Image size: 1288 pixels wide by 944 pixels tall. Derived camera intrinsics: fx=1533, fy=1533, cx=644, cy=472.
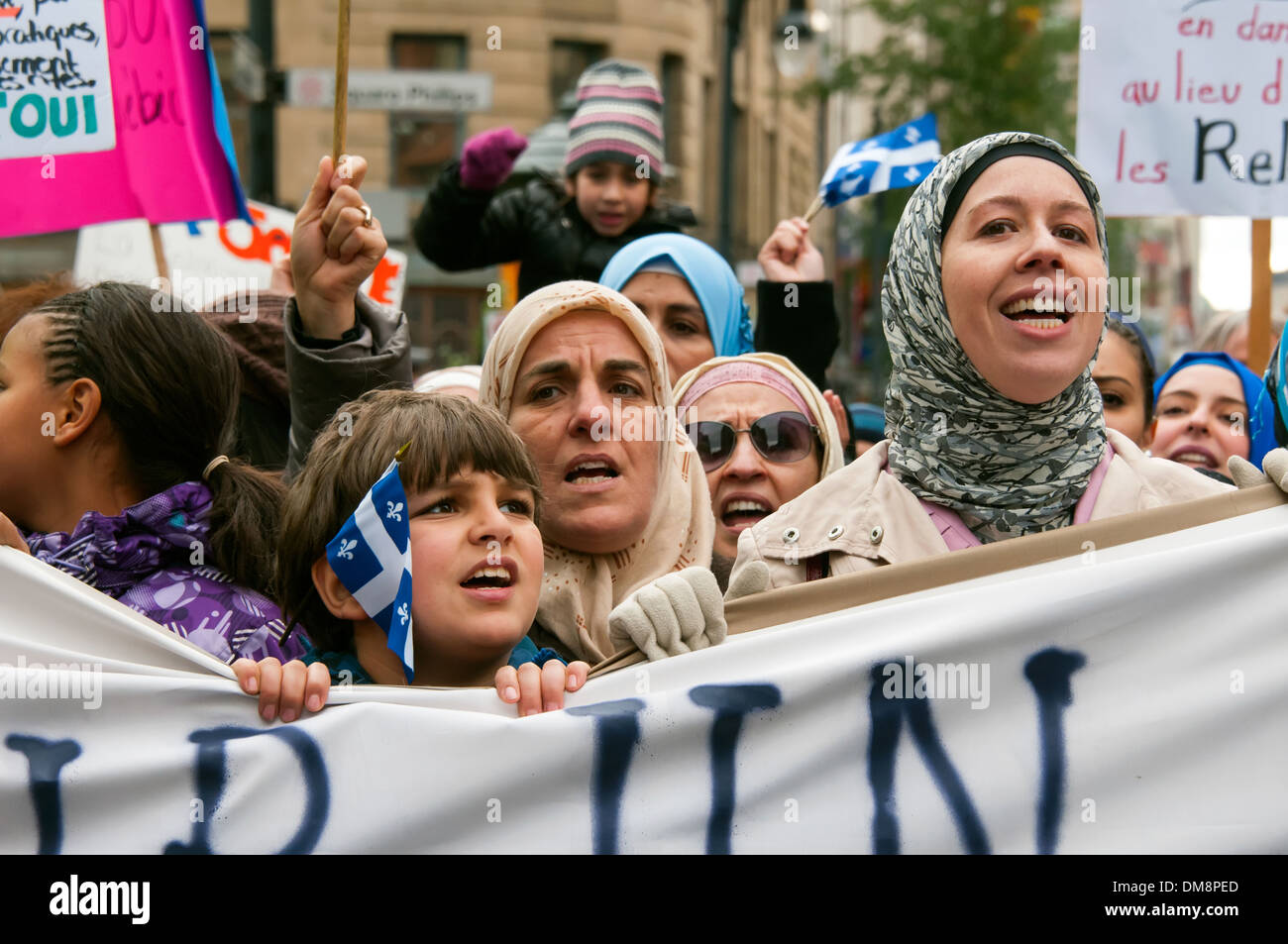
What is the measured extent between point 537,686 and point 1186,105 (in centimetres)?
331

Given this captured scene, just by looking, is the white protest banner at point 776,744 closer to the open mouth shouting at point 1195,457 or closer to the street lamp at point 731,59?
the open mouth shouting at point 1195,457

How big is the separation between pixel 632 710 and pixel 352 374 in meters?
1.10

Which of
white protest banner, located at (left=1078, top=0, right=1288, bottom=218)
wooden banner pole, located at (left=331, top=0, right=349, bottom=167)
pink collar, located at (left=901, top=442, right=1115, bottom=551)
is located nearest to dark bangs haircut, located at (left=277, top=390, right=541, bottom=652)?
wooden banner pole, located at (left=331, top=0, right=349, bottom=167)

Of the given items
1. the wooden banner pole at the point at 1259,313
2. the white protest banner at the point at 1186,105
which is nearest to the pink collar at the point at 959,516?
the wooden banner pole at the point at 1259,313

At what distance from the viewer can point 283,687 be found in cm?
223

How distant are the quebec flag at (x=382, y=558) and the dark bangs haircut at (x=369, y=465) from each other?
157mm

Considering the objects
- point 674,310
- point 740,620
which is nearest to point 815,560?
point 740,620

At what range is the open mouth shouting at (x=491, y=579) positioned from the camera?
2.40 meters

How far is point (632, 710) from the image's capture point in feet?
7.36

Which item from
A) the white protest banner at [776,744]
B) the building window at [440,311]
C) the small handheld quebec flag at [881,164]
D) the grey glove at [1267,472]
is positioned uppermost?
the small handheld quebec flag at [881,164]

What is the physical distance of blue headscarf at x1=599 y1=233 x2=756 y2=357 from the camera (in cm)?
420

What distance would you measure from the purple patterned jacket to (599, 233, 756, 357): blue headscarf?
5.58 ft

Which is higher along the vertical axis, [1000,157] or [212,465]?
[1000,157]
